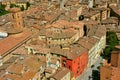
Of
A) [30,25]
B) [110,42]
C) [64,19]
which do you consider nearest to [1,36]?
[30,25]

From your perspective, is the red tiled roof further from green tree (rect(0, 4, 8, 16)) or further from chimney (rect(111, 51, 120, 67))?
green tree (rect(0, 4, 8, 16))

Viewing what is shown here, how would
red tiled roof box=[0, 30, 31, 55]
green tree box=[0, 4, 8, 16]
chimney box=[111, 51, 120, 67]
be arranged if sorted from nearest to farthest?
chimney box=[111, 51, 120, 67], red tiled roof box=[0, 30, 31, 55], green tree box=[0, 4, 8, 16]

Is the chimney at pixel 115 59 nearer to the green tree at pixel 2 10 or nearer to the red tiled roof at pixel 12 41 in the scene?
the red tiled roof at pixel 12 41

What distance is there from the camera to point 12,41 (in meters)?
36.4

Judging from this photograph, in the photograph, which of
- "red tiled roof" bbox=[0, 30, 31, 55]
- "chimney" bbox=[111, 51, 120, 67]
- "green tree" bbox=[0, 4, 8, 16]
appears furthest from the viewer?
"green tree" bbox=[0, 4, 8, 16]

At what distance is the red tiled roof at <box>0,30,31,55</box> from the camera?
34062 millimetres

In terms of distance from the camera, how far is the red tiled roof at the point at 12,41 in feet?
112

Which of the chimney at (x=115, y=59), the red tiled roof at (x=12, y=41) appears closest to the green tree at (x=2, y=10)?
the red tiled roof at (x=12, y=41)

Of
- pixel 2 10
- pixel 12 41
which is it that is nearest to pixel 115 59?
pixel 12 41

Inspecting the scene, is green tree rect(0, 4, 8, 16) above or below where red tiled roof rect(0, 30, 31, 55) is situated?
above

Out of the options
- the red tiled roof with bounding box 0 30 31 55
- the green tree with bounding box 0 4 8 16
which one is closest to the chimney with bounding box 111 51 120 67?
the red tiled roof with bounding box 0 30 31 55

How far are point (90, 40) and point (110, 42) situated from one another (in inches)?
168

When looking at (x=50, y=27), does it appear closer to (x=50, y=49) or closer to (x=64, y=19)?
(x=64, y=19)

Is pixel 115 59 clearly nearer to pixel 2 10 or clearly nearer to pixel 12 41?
pixel 12 41
